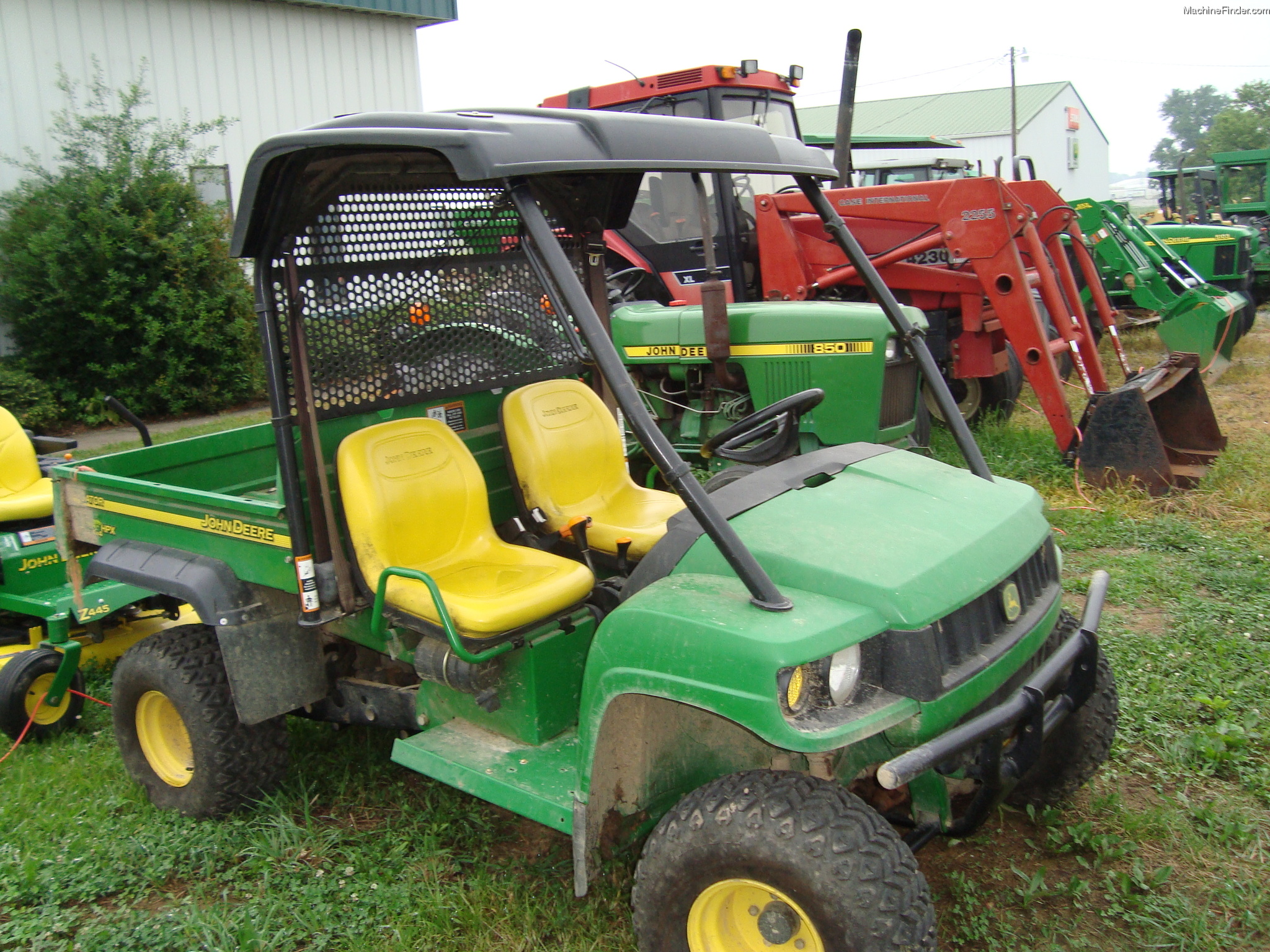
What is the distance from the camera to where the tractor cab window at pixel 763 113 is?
670cm

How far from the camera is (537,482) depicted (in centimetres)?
335

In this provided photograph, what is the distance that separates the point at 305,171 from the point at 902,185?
462 cm

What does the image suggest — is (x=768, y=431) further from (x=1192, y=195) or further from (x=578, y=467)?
(x=1192, y=195)

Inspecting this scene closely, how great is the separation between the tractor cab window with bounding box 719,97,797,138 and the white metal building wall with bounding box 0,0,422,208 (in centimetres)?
351

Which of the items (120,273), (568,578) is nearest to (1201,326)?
(568,578)

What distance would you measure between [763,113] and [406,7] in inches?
260

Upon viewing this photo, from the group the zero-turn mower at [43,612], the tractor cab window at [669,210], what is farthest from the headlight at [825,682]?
the tractor cab window at [669,210]

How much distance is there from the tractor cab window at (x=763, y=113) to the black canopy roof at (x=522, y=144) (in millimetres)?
4302

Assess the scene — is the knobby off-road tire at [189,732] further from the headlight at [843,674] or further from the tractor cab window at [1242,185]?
the tractor cab window at [1242,185]

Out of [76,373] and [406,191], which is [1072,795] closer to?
[406,191]

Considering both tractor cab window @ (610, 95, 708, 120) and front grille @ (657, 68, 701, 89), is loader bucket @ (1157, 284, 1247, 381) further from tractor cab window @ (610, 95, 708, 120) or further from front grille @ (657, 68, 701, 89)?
front grille @ (657, 68, 701, 89)

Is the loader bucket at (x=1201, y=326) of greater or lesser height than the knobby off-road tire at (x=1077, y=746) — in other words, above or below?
above

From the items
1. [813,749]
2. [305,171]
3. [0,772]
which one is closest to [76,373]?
[0,772]

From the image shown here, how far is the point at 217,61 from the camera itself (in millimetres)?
10383
